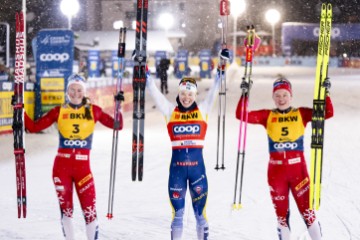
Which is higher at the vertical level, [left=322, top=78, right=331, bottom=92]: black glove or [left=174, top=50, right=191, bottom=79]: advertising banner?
[left=322, top=78, right=331, bottom=92]: black glove

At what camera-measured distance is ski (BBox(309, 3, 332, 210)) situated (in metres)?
5.91

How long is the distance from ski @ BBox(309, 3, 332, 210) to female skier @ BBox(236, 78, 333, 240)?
0.36 ft

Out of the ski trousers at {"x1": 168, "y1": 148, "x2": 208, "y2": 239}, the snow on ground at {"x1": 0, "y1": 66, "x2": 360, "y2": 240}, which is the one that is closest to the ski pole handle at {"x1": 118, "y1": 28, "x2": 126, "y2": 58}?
the ski trousers at {"x1": 168, "y1": 148, "x2": 208, "y2": 239}

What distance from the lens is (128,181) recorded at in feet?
34.7

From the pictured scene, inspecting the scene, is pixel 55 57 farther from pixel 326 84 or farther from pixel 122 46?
pixel 326 84

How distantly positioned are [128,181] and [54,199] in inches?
66.0

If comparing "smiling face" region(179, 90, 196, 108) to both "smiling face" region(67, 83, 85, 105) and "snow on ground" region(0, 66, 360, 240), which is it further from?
"snow on ground" region(0, 66, 360, 240)

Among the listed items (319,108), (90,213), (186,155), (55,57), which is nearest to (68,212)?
(90,213)

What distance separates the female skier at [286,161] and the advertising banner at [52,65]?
1046 centimetres

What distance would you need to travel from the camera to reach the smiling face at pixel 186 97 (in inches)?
241

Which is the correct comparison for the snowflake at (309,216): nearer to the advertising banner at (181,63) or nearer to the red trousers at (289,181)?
the red trousers at (289,181)

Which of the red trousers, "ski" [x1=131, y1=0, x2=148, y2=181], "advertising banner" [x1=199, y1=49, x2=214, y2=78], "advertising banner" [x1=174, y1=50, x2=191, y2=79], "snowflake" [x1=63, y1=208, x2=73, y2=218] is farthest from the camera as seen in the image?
"advertising banner" [x1=174, y1=50, x2=191, y2=79]

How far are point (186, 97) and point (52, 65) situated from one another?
34.4ft

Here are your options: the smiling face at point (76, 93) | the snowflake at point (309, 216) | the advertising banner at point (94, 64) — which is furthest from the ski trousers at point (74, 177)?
the advertising banner at point (94, 64)
